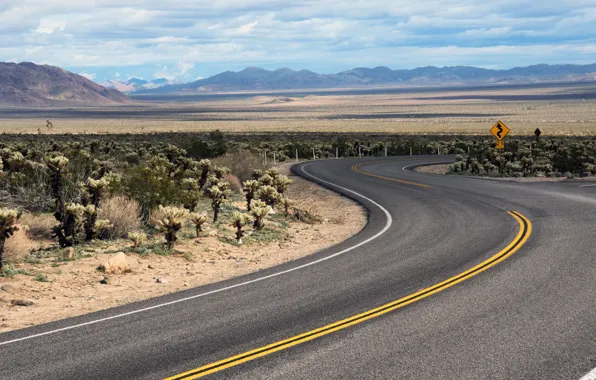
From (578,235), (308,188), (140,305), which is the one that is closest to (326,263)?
(140,305)

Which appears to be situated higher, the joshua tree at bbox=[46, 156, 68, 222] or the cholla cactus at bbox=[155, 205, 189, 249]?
the joshua tree at bbox=[46, 156, 68, 222]

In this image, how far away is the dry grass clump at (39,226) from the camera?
1708 cm

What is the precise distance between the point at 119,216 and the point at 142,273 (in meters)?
3.77

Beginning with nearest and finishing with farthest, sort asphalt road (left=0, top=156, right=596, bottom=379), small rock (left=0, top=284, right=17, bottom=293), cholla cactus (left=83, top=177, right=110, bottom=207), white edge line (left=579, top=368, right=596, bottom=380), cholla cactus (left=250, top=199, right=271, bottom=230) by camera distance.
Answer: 1. white edge line (left=579, top=368, right=596, bottom=380)
2. asphalt road (left=0, top=156, right=596, bottom=379)
3. small rock (left=0, top=284, right=17, bottom=293)
4. cholla cactus (left=83, top=177, right=110, bottom=207)
5. cholla cactus (left=250, top=199, right=271, bottom=230)

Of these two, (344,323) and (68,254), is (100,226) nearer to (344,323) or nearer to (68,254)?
(68,254)

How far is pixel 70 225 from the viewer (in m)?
16.3

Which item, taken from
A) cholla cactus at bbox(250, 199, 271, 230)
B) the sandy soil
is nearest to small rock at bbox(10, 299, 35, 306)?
the sandy soil

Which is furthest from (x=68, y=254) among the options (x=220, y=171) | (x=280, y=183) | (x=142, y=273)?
(x=220, y=171)

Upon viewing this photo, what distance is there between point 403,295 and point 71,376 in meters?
5.50

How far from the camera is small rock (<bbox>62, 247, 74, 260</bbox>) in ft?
49.4

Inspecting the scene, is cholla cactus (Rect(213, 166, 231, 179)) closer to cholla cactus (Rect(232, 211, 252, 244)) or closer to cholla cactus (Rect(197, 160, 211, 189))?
cholla cactus (Rect(197, 160, 211, 189))

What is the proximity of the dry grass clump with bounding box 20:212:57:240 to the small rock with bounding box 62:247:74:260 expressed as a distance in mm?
1752

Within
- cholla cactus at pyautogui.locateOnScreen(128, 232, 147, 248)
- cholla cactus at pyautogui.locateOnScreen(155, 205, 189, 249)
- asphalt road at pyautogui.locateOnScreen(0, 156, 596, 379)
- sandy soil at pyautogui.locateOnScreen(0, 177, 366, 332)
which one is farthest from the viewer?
cholla cactus at pyautogui.locateOnScreen(155, 205, 189, 249)

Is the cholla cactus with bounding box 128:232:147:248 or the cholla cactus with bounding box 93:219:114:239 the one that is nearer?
the cholla cactus with bounding box 128:232:147:248
